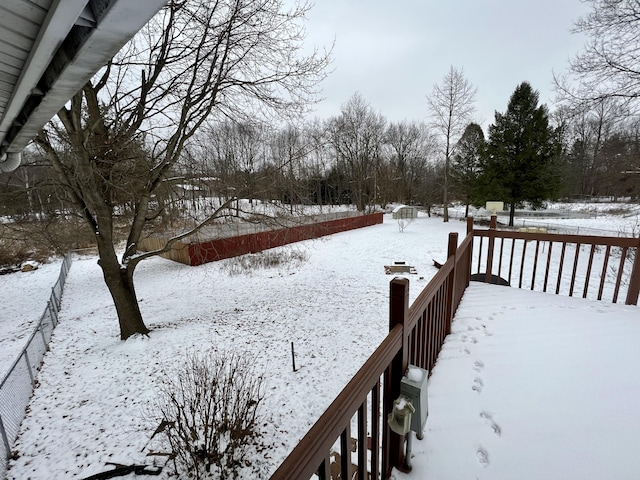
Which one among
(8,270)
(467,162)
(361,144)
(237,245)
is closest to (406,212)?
(467,162)

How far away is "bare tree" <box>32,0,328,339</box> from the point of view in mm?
4883

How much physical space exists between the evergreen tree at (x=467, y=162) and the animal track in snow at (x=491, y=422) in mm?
23691

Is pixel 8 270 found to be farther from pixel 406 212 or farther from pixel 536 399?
pixel 406 212

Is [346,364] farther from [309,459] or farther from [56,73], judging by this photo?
[56,73]

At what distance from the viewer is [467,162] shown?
76.0 feet

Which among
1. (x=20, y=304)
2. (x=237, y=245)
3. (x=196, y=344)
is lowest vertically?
(x=20, y=304)

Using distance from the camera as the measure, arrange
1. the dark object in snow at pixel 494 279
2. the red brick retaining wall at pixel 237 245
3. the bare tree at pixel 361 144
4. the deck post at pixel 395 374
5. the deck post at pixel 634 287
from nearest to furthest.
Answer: the deck post at pixel 395 374 → the deck post at pixel 634 287 → the dark object in snow at pixel 494 279 → the red brick retaining wall at pixel 237 245 → the bare tree at pixel 361 144

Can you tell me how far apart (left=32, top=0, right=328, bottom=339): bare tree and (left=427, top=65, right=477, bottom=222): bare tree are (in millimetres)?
17852

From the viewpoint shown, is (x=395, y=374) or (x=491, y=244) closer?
(x=395, y=374)

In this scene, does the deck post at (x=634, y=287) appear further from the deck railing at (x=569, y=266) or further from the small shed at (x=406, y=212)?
the small shed at (x=406, y=212)

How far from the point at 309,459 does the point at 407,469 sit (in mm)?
1226

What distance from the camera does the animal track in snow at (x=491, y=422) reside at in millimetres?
1785

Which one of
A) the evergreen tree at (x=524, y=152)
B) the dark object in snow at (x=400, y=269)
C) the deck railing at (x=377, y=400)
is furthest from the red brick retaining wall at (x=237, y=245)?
the evergreen tree at (x=524, y=152)

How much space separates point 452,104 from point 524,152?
20.0 ft
